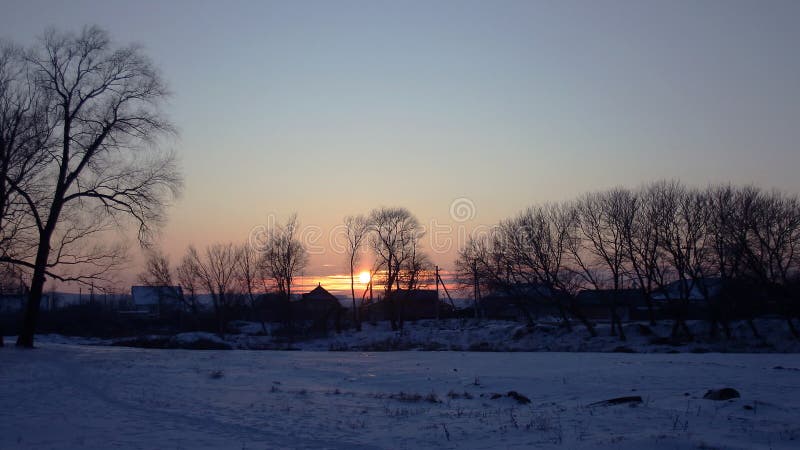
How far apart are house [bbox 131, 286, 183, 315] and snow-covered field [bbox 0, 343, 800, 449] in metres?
63.0

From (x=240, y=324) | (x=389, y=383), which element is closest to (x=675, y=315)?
(x=389, y=383)

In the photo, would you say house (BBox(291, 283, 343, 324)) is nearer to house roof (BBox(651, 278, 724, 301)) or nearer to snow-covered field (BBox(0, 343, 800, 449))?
house roof (BBox(651, 278, 724, 301))

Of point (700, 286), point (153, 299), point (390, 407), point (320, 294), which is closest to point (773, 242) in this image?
point (700, 286)

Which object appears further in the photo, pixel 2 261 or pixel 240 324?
pixel 240 324

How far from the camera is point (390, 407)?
1450 centimetres

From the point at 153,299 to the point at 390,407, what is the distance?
4066 inches

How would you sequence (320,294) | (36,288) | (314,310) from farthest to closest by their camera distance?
(320,294) < (314,310) < (36,288)

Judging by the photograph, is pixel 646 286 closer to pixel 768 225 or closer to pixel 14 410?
pixel 768 225

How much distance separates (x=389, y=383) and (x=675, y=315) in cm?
3338

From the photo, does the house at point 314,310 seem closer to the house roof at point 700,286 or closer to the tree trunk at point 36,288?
the house roof at point 700,286

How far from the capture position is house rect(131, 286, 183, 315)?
8425 centimetres

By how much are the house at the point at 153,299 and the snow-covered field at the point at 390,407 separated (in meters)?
63.0

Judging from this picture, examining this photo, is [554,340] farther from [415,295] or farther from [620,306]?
[415,295]

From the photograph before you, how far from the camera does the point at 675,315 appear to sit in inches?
1821
